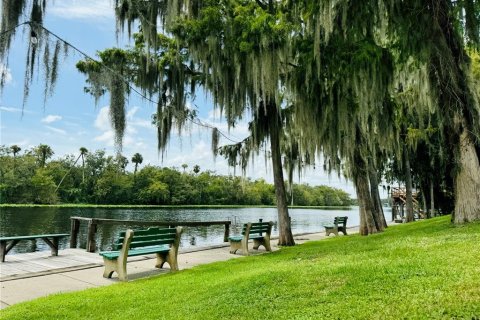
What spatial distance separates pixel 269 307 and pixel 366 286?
94 centimetres

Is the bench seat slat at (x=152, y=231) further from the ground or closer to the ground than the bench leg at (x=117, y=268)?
further from the ground

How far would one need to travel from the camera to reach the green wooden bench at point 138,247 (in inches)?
248

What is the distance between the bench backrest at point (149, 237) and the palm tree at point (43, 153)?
72488 millimetres

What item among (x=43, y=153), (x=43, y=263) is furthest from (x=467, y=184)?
(x=43, y=153)

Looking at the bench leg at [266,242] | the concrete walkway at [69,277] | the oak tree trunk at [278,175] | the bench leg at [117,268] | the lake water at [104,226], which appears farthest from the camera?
the lake water at [104,226]

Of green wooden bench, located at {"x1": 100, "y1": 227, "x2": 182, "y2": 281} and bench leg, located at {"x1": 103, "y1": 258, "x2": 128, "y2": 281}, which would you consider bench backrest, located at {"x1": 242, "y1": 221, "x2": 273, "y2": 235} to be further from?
bench leg, located at {"x1": 103, "y1": 258, "x2": 128, "y2": 281}

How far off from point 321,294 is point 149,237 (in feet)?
13.2

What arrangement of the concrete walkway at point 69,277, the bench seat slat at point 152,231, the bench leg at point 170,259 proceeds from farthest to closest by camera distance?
the bench leg at point 170,259
the bench seat slat at point 152,231
the concrete walkway at point 69,277

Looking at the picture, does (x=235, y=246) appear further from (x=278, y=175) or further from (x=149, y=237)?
(x=149, y=237)

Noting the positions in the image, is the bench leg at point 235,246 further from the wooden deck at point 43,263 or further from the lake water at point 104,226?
the wooden deck at point 43,263

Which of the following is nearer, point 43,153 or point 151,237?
point 151,237

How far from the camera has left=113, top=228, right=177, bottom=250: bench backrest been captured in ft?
21.6

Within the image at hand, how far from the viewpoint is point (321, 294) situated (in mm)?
3684

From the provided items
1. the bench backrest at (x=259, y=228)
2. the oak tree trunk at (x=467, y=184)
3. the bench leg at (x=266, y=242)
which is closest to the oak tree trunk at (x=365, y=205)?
the bench backrest at (x=259, y=228)
